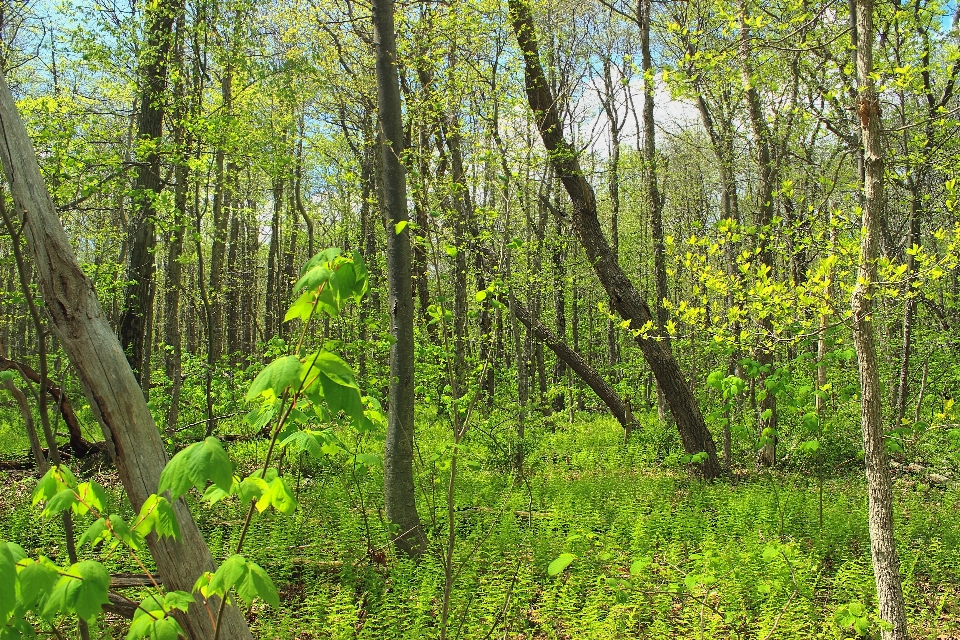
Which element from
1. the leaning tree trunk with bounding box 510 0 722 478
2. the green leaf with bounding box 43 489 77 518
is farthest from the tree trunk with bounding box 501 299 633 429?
the green leaf with bounding box 43 489 77 518

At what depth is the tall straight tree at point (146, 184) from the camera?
723cm

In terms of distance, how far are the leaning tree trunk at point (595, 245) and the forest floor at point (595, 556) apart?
669mm

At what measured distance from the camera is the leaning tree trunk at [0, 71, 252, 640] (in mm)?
2213

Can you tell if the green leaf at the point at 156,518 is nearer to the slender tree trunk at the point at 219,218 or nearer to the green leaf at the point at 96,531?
the green leaf at the point at 96,531

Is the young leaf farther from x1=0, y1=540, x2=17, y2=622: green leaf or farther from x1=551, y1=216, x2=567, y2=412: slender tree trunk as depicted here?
x1=551, y1=216, x2=567, y2=412: slender tree trunk

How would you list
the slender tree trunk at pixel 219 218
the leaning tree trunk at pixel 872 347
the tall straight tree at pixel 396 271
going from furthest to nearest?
the slender tree trunk at pixel 219 218
the tall straight tree at pixel 396 271
the leaning tree trunk at pixel 872 347

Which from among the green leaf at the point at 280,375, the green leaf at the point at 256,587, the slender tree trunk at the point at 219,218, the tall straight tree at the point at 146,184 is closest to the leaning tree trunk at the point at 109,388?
the green leaf at the point at 256,587

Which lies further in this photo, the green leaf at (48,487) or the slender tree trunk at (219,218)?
the slender tree trunk at (219,218)

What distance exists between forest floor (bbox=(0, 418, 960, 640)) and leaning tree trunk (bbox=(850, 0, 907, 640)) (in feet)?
0.84

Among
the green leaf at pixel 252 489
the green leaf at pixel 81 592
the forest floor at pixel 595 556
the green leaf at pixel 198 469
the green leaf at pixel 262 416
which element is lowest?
the forest floor at pixel 595 556

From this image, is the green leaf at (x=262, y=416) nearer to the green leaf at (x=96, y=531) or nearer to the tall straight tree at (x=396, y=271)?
the green leaf at (x=96, y=531)

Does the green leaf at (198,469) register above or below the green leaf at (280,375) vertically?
below

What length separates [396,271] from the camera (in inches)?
174

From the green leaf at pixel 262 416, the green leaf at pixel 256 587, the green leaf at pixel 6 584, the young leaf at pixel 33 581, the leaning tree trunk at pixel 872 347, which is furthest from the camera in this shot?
the leaning tree trunk at pixel 872 347
